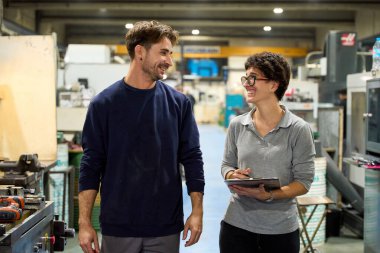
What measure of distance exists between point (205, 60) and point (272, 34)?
11.1 ft

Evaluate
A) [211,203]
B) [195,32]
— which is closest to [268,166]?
[211,203]

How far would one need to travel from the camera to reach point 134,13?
1205 centimetres

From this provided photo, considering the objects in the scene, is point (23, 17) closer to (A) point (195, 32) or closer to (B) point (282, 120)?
(A) point (195, 32)

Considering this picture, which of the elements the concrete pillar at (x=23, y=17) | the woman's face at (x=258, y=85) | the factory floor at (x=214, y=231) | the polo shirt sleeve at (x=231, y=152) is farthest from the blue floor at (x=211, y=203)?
the concrete pillar at (x=23, y=17)

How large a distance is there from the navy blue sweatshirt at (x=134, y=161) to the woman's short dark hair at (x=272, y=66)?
0.41m

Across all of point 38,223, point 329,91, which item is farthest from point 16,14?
point 38,223

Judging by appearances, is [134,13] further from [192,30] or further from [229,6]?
[229,6]

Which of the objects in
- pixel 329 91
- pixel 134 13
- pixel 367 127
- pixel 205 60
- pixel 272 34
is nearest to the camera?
pixel 367 127

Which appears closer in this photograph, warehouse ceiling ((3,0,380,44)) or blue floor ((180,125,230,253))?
blue floor ((180,125,230,253))

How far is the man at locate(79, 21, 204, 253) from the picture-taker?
180 centimetres

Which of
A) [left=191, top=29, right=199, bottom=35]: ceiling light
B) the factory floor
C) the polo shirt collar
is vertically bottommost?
the factory floor

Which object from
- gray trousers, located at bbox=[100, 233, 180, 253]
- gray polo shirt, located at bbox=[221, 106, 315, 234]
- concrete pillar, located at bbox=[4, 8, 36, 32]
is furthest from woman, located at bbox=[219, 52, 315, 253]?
concrete pillar, located at bbox=[4, 8, 36, 32]

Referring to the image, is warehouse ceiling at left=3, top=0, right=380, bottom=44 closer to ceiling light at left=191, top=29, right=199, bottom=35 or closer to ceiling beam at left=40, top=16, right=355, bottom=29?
ceiling beam at left=40, top=16, right=355, bottom=29

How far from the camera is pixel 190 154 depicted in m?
1.91
